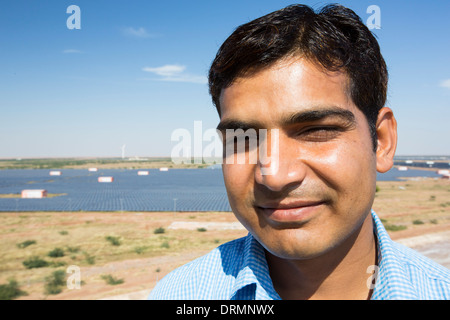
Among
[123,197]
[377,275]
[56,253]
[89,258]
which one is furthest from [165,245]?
[123,197]

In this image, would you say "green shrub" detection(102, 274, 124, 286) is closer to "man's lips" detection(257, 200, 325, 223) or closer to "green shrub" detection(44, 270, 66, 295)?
"green shrub" detection(44, 270, 66, 295)

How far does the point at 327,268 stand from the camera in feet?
5.12

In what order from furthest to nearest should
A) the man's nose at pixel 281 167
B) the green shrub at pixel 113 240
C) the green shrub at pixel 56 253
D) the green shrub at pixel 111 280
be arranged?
the green shrub at pixel 113 240, the green shrub at pixel 56 253, the green shrub at pixel 111 280, the man's nose at pixel 281 167

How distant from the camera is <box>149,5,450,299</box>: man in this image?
4.33ft

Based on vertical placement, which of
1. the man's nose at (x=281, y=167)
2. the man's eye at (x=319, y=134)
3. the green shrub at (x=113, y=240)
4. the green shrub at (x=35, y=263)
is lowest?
the green shrub at (x=35, y=263)

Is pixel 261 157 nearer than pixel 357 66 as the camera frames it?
Yes

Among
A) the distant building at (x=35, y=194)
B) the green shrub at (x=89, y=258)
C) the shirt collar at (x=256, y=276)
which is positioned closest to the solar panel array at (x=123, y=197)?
the distant building at (x=35, y=194)

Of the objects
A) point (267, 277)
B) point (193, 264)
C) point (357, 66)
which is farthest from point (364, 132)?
point (193, 264)

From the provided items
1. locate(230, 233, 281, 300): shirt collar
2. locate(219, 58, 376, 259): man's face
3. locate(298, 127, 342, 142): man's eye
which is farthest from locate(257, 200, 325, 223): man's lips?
locate(230, 233, 281, 300): shirt collar

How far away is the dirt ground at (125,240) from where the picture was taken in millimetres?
15781

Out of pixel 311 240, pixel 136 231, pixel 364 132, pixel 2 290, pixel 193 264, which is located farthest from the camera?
pixel 136 231

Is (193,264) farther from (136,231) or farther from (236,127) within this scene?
(136,231)

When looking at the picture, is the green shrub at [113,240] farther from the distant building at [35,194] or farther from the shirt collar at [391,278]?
the distant building at [35,194]
